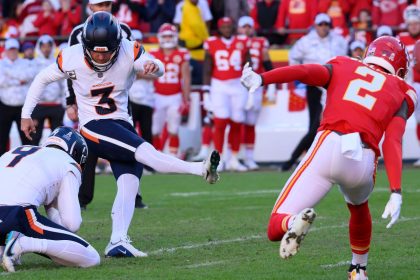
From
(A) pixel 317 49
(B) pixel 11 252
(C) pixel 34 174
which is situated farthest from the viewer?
(A) pixel 317 49

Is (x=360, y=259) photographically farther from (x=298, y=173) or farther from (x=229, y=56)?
(x=229, y=56)

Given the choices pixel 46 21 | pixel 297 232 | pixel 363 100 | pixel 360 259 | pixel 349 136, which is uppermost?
pixel 363 100

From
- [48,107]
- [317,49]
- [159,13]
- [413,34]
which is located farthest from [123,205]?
[159,13]

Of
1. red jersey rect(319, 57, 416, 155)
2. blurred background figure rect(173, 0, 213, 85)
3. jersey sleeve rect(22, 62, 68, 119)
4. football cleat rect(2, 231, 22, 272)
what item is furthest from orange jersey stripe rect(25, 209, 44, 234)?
blurred background figure rect(173, 0, 213, 85)

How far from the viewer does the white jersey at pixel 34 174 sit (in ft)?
20.2

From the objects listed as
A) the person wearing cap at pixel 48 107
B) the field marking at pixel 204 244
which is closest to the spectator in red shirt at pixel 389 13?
the person wearing cap at pixel 48 107

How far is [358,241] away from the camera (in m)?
5.76

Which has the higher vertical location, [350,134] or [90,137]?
[350,134]

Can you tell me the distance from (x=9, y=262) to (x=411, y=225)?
3466mm

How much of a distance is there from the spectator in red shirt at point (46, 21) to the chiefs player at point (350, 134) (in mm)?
11794

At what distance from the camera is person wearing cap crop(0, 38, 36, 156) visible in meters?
13.1

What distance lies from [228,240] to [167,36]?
6994 millimetres

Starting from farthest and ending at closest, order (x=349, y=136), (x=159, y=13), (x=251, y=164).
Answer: (x=159, y=13), (x=251, y=164), (x=349, y=136)

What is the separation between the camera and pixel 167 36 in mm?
14242
